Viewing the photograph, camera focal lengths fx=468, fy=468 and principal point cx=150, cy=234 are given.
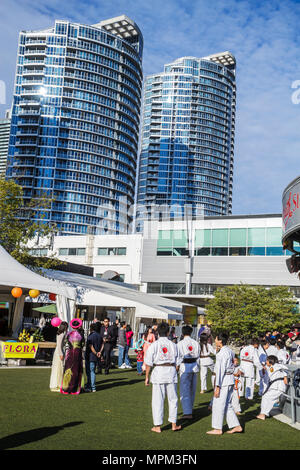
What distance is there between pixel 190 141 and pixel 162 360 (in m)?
135

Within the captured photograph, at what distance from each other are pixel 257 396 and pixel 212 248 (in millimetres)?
33041

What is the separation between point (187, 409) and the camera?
9.05m

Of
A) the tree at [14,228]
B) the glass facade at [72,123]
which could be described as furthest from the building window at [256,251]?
the glass facade at [72,123]

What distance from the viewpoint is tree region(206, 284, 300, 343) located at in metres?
30.2

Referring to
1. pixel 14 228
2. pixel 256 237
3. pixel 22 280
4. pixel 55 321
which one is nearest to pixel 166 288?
pixel 256 237

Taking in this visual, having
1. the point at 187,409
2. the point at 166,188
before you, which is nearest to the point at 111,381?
the point at 187,409

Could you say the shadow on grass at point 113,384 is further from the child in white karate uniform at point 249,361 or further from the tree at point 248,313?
the tree at point 248,313

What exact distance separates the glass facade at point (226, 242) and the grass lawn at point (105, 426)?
32.9 m

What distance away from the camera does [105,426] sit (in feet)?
25.4

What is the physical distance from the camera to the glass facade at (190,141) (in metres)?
138

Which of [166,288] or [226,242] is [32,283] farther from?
[166,288]

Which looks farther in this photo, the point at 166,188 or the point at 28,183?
the point at 166,188

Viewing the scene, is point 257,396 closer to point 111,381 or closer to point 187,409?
point 111,381

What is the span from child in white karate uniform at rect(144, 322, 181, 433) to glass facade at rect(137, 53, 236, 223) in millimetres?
129098
